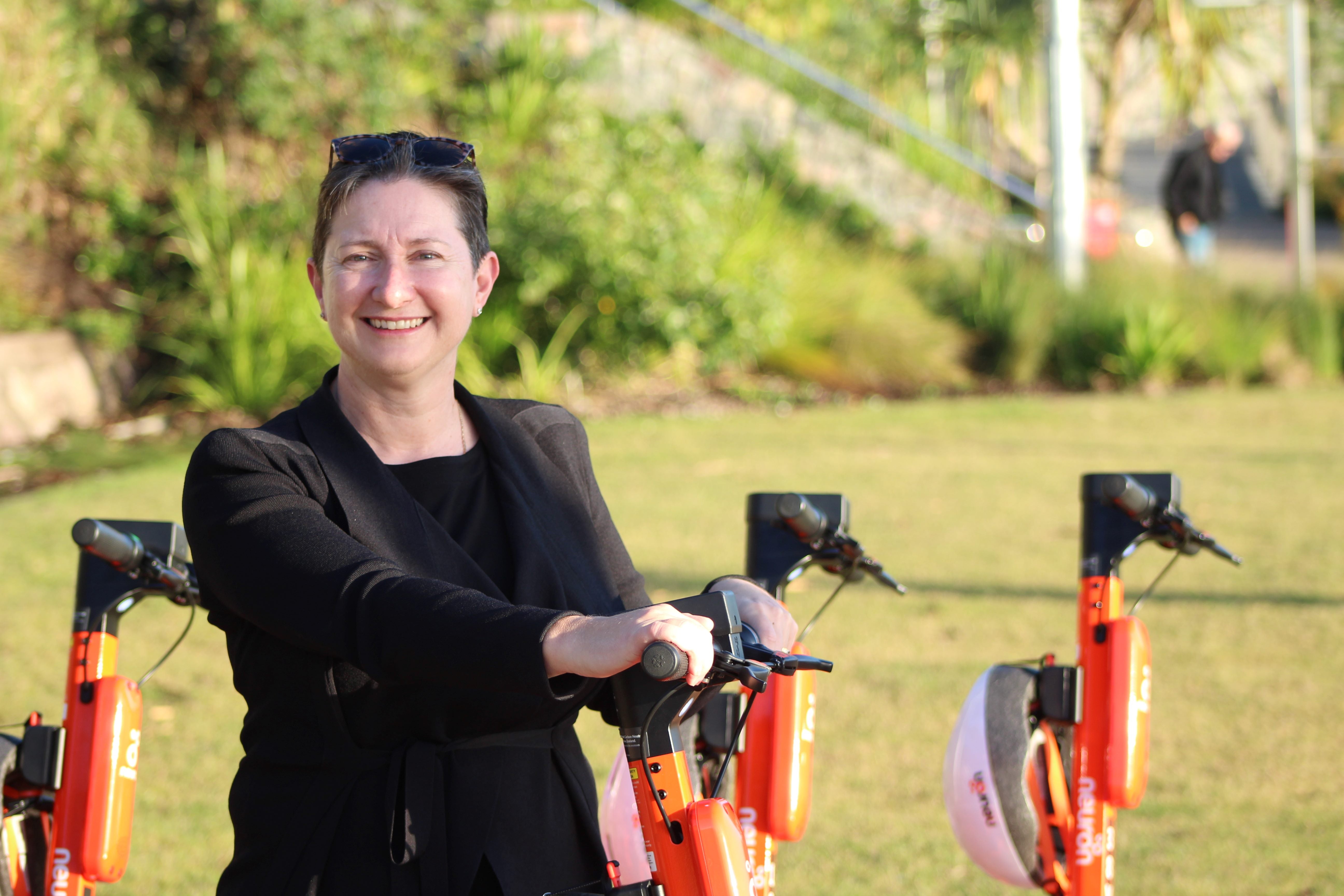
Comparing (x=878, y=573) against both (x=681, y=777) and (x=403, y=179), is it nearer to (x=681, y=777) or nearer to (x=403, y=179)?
(x=681, y=777)

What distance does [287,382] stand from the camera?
32.0 ft

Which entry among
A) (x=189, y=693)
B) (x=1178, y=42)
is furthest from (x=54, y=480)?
(x=1178, y=42)

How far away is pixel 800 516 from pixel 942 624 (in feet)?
9.40

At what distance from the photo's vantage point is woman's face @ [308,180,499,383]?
1.87m

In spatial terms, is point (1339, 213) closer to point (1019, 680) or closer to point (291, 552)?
point (1019, 680)

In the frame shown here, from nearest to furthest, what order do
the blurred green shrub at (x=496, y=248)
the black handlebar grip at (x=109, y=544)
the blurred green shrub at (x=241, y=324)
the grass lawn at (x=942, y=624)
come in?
the black handlebar grip at (x=109, y=544)
the grass lawn at (x=942, y=624)
the blurred green shrub at (x=241, y=324)
the blurred green shrub at (x=496, y=248)

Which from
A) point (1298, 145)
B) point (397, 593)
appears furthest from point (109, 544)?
point (1298, 145)

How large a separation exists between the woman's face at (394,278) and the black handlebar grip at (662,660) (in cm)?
64

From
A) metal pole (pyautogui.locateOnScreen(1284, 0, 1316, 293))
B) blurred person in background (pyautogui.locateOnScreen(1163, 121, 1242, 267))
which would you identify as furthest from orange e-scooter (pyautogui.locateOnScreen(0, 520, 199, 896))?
blurred person in background (pyautogui.locateOnScreen(1163, 121, 1242, 267))

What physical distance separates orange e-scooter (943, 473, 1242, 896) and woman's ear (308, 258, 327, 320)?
65.8 inches

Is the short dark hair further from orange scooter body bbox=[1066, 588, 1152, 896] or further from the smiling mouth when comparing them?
orange scooter body bbox=[1066, 588, 1152, 896]

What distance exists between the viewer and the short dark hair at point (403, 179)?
1876mm

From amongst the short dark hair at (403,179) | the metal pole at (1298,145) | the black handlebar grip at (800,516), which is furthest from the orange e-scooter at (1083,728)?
the metal pole at (1298,145)

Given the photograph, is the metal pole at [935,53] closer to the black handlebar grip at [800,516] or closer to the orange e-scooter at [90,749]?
the black handlebar grip at [800,516]
